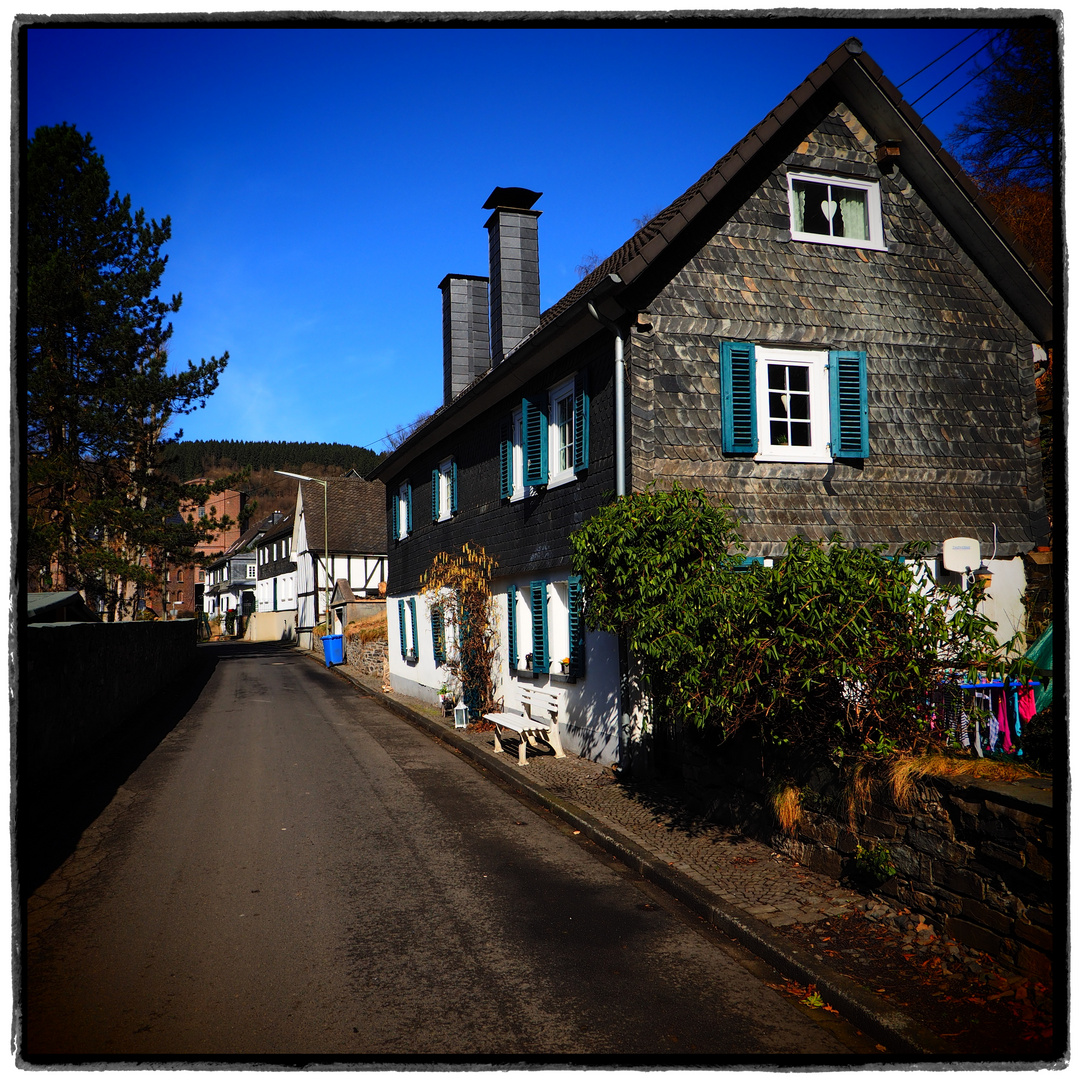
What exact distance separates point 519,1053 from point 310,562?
145ft

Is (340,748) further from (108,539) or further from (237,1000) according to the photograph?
(108,539)

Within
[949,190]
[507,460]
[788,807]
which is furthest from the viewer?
[507,460]

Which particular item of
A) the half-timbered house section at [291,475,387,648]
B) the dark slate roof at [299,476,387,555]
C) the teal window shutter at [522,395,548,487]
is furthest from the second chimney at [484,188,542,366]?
the dark slate roof at [299,476,387,555]

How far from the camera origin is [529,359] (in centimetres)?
1231

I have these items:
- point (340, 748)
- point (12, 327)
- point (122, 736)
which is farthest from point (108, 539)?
point (12, 327)

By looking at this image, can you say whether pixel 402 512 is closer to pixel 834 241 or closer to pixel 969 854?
pixel 834 241

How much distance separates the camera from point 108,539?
85.0 feet

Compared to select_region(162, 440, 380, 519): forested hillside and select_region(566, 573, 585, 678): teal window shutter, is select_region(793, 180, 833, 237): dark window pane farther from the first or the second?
select_region(162, 440, 380, 519): forested hillside

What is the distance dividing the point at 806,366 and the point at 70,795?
10594 millimetres

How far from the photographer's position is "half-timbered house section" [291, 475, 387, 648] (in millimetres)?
45281

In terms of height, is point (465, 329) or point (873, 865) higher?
point (465, 329)

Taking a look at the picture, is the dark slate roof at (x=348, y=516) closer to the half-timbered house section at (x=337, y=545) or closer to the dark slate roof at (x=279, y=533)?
the half-timbered house section at (x=337, y=545)

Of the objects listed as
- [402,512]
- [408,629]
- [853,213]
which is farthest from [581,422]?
[408,629]

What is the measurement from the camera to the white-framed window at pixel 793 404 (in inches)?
433
